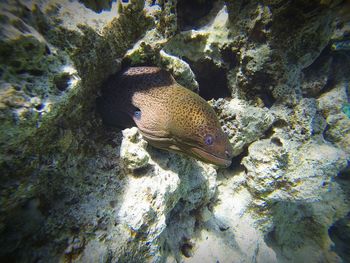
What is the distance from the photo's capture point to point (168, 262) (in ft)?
8.02

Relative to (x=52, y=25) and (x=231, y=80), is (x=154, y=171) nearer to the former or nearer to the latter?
(x=52, y=25)

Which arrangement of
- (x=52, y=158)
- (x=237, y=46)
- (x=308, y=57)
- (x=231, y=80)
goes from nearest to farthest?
(x=52, y=158), (x=308, y=57), (x=237, y=46), (x=231, y=80)

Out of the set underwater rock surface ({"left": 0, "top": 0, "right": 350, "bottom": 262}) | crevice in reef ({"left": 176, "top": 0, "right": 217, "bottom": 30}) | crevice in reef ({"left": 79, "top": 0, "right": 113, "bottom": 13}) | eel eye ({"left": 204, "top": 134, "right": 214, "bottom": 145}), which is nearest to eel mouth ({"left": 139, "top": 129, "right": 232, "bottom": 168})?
eel eye ({"left": 204, "top": 134, "right": 214, "bottom": 145})

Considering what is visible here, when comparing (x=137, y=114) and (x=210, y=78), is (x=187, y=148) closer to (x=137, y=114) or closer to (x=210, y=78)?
(x=137, y=114)

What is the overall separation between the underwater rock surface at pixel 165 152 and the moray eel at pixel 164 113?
0.60ft

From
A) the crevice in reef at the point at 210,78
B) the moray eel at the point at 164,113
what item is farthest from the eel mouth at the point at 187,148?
the crevice in reef at the point at 210,78

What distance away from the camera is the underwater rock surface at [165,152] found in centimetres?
131

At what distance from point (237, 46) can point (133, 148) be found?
7.90 ft

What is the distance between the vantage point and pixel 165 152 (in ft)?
8.16

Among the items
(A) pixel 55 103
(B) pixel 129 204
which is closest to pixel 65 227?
(B) pixel 129 204

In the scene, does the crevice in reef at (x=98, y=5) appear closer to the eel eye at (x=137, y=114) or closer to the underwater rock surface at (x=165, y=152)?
the underwater rock surface at (x=165, y=152)

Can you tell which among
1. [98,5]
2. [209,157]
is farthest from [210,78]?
[98,5]

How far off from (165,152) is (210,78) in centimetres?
191

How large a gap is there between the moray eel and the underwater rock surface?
0.18 m
